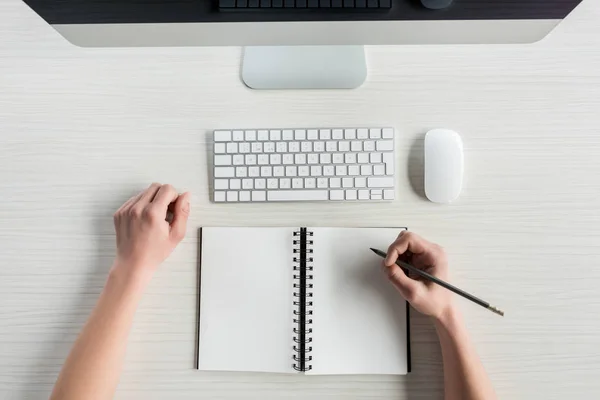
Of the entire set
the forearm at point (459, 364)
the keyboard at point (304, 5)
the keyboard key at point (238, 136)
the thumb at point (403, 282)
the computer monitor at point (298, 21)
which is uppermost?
the keyboard at point (304, 5)

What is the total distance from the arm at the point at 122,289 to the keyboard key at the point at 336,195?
0.23 m

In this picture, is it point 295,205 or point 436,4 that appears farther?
point 295,205

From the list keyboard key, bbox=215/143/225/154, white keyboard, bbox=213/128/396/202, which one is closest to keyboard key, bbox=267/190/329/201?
white keyboard, bbox=213/128/396/202

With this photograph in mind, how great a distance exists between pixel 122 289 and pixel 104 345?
0.08 meters

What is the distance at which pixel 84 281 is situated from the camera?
31.4 inches

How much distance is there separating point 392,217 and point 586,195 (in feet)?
1.01

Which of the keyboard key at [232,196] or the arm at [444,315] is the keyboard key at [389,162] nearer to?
the arm at [444,315]

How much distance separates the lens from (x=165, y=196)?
771 mm

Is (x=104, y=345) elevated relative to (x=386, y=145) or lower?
lower

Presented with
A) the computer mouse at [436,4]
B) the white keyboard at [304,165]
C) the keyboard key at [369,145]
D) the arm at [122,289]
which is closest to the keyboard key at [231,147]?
the white keyboard at [304,165]

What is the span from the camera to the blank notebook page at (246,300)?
767 mm

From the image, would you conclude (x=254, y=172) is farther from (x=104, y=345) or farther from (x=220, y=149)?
(x=104, y=345)

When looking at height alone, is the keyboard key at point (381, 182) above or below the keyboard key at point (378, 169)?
below

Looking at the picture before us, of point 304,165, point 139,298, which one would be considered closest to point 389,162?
point 304,165
